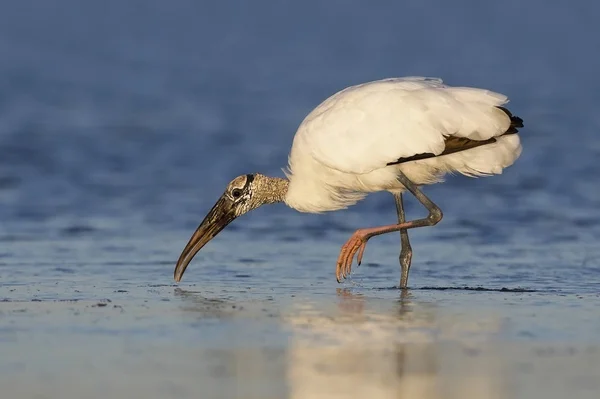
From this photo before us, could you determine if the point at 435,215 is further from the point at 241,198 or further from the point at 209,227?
the point at 209,227

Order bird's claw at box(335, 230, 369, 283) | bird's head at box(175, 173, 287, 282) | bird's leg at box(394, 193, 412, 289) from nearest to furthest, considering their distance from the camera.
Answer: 1. bird's claw at box(335, 230, 369, 283)
2. bird's leg at box(394, 193, 412, 289)
3. bird's head at box(175, 173, 287, 282)

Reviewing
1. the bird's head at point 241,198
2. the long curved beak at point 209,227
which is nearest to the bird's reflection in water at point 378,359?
the long curved beak at point 209,227

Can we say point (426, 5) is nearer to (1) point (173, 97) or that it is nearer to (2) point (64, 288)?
(1) point (173, 97)

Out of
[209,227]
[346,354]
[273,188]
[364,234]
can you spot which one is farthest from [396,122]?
[346,354]

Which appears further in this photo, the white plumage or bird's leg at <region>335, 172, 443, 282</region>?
bird's leg at <region>335, 172, 443, 282</region>

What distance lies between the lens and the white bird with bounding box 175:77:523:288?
32.4 ft

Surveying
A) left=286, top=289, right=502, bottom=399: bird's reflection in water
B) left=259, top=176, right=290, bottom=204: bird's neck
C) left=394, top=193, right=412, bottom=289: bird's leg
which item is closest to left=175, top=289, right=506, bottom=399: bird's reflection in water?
left=286, top=289, right=502, bottom=399: bird's reflection in water

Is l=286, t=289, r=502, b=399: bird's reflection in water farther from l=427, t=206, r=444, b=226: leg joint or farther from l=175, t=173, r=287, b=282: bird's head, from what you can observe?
l=175, t=173, r=287, b=282: bird's head

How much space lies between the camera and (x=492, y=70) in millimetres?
32719

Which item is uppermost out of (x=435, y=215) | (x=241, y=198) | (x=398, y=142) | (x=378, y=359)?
(x=398, y=142)

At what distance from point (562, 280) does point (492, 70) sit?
73.8 feet

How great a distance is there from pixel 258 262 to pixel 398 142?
1.99 m

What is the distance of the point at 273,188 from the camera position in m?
11.3

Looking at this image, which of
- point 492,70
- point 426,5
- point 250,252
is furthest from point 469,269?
point 426,5
